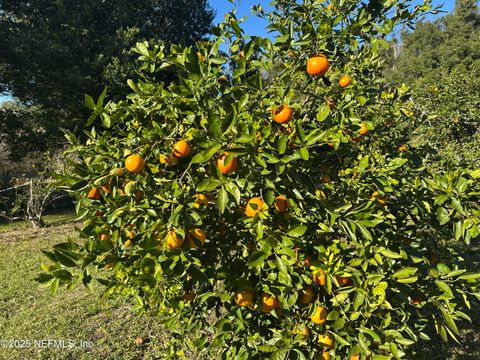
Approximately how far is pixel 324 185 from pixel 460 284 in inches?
37.8

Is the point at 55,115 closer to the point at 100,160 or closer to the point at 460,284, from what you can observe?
the point at 100,160

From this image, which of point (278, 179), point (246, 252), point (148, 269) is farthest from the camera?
point (246, 252)

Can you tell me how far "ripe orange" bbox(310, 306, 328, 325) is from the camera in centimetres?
134

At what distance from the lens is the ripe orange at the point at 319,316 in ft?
4.40

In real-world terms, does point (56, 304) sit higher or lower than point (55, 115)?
lower

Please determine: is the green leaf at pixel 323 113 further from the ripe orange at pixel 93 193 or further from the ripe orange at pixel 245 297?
the ripe orange at pixel 93 193

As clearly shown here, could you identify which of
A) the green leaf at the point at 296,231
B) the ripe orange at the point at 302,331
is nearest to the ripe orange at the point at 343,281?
the ripe orange at the point at 302,331

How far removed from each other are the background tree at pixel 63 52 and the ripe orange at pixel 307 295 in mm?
9752

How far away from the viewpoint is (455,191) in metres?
1.39

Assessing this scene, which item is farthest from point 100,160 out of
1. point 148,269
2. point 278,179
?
point 278,179

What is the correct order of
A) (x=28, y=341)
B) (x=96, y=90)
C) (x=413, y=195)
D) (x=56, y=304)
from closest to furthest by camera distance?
(x=413, y=195), (x=28, y=341), (x=56, y=304), (x=96, y=90)

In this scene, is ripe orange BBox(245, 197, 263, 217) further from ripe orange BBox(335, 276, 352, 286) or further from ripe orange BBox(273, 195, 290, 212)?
ripe orange BBox(335, 276, 352, 286)

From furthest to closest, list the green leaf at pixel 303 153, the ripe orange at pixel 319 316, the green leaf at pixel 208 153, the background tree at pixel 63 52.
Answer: the background tree at pixel 63 52 → the ripe orange at pixel 319 316 → the green leaf at pixel 303 153 → the green leaf at pixel 208 153

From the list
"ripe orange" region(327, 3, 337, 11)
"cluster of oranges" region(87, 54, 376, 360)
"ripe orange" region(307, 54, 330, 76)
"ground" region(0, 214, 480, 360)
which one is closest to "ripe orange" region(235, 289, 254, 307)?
"cluster of oranges" region(87, 54, 376, 360)
